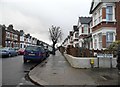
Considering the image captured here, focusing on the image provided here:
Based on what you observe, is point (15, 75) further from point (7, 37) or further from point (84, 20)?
point (7, 37)

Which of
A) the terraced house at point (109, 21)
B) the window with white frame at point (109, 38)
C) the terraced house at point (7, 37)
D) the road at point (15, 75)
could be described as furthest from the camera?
the terraced house at point (7, 37)

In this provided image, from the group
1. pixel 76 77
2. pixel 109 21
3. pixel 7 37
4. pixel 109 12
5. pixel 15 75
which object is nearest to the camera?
pixel 76 77

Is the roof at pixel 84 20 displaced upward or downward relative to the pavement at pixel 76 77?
upward

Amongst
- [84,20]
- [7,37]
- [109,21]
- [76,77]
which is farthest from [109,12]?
[7,37]

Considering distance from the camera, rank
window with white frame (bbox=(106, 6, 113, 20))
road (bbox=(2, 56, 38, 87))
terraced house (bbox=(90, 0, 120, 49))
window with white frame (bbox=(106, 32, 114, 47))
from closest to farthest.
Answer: road (bbox=(2, 56, 38, 87)), terraced house (bbox=(90, 0, 120, 49)), window with white frame (bbox=(106, 6, 113, 20)), window with white frame (bbox=(106, 32, 114, 47))

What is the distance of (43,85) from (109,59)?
773 centimetres

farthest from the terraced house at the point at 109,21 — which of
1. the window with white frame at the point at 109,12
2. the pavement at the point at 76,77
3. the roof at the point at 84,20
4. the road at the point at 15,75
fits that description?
the roof at the point at 84,20

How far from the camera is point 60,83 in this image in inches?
372

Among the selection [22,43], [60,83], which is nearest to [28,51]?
[60,83]

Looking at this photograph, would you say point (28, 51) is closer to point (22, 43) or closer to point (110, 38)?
point (110, 38)

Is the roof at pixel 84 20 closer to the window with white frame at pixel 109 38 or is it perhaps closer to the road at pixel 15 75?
the window with white frame at pixel 109 38

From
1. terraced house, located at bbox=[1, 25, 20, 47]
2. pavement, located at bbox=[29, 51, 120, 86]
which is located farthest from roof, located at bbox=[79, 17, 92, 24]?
terraced house, located at bbox=[1, 25, 20, 47]

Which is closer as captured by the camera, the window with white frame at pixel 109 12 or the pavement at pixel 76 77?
the pavement at pixel 76 77

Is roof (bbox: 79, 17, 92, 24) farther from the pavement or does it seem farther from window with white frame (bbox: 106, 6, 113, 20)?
the pavement
